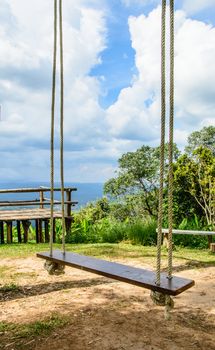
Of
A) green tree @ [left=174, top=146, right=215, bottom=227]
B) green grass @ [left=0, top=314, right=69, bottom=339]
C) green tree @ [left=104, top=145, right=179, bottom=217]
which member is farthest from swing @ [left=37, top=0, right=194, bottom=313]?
green tree @ [left=104, top=145, right=179, bottom=217]

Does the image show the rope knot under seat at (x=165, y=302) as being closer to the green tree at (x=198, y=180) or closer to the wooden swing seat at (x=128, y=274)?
the wooden swing seat at (x=128, y=274)

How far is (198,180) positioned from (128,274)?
24.0 ft

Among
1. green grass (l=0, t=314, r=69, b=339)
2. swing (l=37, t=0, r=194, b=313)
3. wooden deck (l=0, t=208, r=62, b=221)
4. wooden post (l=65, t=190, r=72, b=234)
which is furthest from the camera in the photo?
wooden post (l=65, t=190, r=72, b=234)

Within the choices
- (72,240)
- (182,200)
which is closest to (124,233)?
(72,240)

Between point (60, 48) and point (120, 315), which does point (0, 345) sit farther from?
point (60, 48)

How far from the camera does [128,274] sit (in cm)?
318

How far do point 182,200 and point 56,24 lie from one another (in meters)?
7.76

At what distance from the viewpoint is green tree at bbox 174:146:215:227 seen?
32.3ft

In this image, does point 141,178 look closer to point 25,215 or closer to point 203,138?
point 203,138

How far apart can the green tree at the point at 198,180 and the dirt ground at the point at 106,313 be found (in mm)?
5165

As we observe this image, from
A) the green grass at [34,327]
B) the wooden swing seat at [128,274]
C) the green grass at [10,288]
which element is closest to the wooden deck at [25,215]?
the green grass at [10,288]

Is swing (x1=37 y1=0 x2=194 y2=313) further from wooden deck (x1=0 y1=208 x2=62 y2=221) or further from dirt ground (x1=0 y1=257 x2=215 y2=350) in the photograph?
wooden deck (x1=0 y1=208 x2=62 y2=221)

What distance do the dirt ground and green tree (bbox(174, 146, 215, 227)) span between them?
5165 mm

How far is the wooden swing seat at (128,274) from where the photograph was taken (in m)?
2.80
